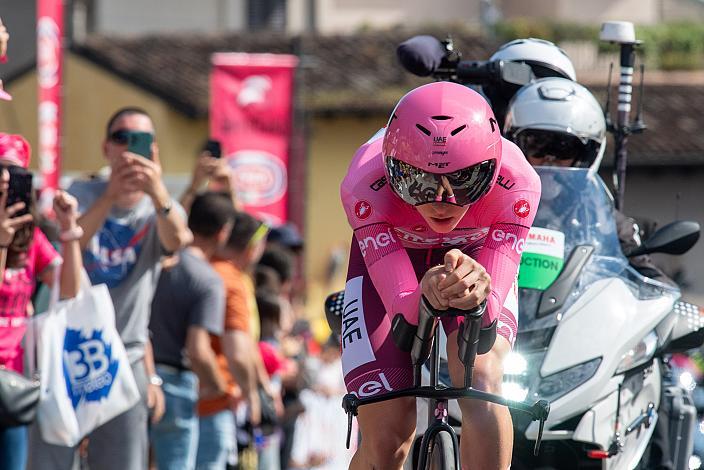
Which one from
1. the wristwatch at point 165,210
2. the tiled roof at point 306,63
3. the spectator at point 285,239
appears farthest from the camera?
the tiled roof at point 306,63

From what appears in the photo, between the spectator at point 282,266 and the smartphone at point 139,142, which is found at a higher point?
the smartphone at point 139,142

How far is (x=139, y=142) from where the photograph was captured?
9000 millimetres

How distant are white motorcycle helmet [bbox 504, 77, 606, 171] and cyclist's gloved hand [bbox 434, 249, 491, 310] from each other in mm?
2252

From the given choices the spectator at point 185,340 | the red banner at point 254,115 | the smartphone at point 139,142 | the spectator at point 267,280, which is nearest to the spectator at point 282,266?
the spectator at point 267,280

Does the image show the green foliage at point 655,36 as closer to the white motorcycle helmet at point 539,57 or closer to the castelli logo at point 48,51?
the castelli logo at point 48,51

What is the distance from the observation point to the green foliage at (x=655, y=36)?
43031 millimetres

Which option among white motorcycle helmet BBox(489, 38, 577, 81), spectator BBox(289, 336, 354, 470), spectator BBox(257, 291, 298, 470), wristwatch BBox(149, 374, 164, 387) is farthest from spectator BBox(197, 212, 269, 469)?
spectator BBox(289, 336, 354, 470)

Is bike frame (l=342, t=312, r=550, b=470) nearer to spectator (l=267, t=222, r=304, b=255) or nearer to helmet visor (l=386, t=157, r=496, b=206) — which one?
helmet visor (l=386, t=157, r=496, b=206)

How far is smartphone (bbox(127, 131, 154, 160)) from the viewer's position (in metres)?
8.98

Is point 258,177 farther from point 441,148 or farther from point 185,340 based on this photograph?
point 441,148

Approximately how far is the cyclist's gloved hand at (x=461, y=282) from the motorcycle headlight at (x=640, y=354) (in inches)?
60.9

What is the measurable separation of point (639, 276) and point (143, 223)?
9.13 ft

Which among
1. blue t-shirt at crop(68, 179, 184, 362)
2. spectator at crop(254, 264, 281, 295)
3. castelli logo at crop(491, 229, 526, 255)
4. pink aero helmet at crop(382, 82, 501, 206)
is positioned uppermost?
pink aero helmet at crop(382, 82, 501, 206)

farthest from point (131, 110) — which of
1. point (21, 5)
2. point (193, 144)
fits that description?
point (193, 144)
